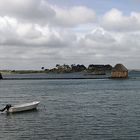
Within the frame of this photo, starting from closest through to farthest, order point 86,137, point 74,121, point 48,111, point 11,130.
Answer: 1. point 86,137
2. point 11,130
3. point 74,121
4. point 48,111

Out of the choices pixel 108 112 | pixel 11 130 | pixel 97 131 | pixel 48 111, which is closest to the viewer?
pixel 97 131

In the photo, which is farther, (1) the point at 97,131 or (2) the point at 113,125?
(2) the point at 113,125

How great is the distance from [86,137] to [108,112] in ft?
67.6

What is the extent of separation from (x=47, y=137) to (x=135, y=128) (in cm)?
1076

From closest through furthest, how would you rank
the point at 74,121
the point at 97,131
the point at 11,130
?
the point at 97,131
the point at 11,130
the point at 74,121

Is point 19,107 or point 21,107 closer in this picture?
point 19,107

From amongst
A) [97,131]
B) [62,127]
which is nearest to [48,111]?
[62,127]

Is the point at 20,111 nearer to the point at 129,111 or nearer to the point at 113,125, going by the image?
the point at 129,111

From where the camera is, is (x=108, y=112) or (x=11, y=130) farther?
(x=108, y=112)

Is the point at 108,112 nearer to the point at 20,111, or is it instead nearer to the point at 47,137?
the point at 20,111

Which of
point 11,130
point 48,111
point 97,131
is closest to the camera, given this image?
point 97,131

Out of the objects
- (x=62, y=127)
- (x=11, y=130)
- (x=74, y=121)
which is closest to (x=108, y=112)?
(x=74, y=121)

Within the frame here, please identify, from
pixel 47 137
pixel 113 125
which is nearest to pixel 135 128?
pixel 113 125

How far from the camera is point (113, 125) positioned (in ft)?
160
